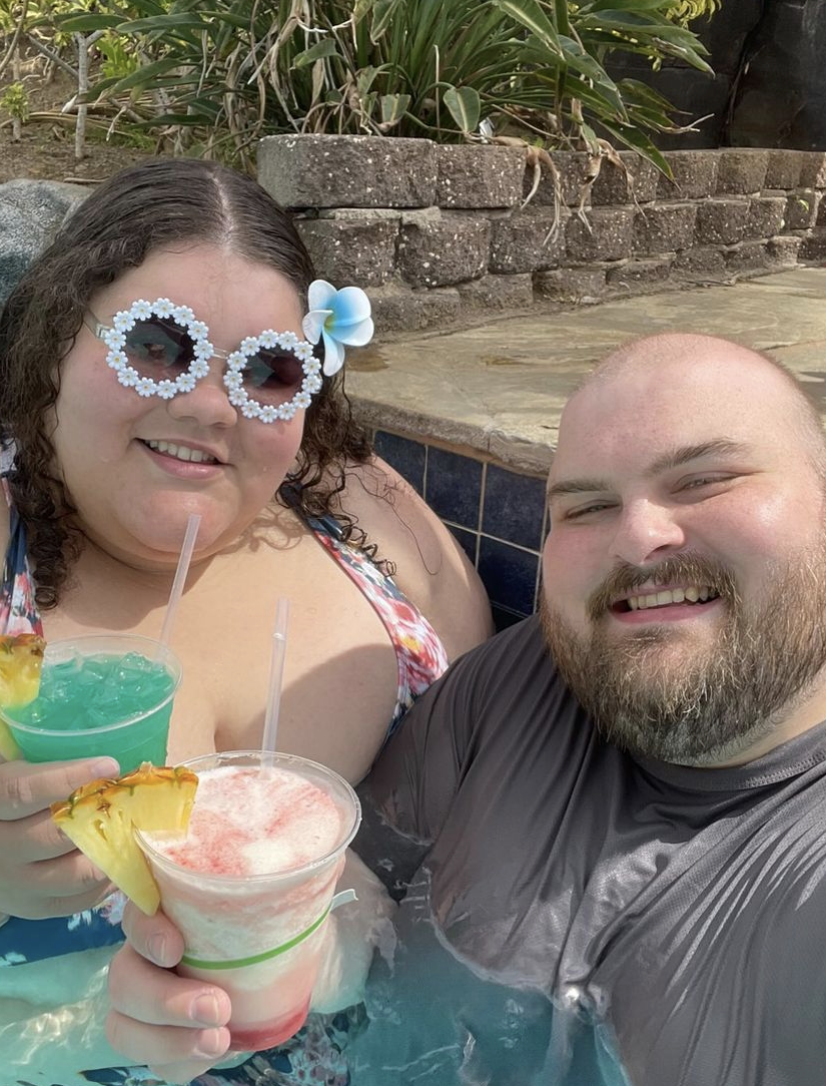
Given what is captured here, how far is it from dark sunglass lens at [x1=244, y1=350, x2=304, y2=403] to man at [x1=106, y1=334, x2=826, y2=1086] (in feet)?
1.82

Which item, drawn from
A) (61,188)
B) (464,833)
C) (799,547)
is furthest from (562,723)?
(61,188)

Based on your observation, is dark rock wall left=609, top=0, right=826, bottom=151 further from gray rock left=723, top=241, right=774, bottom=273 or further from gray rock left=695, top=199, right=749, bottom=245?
gray rock left=695, top=199, right=749, bottom=245

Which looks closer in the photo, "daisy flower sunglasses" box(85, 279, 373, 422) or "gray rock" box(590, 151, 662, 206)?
"daisy flower sunglasses" box(85, 279, 373, 422)

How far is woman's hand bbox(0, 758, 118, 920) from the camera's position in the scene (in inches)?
54.4

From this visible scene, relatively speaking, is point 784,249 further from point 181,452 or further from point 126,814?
point 126,814

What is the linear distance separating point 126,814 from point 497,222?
3797 millimetres

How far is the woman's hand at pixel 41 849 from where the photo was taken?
54.4 inches

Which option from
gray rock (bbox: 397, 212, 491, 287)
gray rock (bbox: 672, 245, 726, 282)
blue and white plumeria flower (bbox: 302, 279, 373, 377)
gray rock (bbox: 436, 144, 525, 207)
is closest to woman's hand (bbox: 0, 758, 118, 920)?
blue and white plumeria flower (bbox: 302, 279, 373, 377)

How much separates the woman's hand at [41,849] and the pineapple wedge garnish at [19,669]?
0.10 m

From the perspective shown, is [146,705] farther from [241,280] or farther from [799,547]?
[799,547]

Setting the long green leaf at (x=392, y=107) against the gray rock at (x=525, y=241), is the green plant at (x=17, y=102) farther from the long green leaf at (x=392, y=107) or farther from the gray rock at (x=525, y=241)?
the gray rock at (x=525, y=241)

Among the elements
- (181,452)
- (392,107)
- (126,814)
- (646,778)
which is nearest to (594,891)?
(646,778)

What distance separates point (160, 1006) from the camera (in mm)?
1270

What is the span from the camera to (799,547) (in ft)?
5.59
